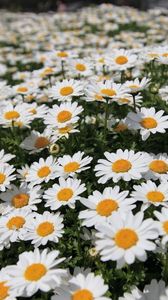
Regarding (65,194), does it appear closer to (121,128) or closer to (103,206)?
(103,206)

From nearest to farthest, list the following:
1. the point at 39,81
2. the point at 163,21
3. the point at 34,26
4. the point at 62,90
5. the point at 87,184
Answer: the point at 87,184 < the point at 62,90 < the point at 39,81 < the point at 163,21 < the point at 34,26

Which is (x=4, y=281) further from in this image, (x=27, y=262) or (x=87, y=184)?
(x=87, y=184)

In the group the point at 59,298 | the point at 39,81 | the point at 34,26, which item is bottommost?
the point at 34,26

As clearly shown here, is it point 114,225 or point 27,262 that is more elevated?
point 114,225

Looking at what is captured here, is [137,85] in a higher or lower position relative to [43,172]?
higher

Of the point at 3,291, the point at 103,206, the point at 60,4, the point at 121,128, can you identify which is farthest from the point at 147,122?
the point at 60,4

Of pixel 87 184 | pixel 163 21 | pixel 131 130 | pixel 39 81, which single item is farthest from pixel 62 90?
Answer: pixel 163 21
